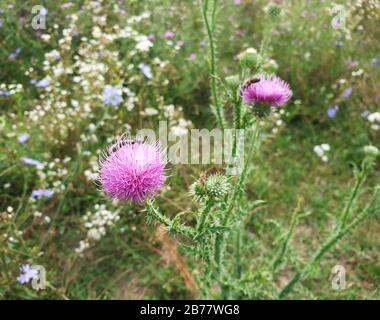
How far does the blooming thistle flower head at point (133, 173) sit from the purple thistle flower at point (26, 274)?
0.99m

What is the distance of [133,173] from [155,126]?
1722 mm

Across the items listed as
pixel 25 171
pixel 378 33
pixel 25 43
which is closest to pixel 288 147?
pixel 378 33

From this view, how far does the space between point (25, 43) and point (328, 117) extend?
2541mm

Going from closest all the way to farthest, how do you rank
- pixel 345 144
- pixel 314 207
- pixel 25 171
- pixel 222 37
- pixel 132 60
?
1. pixel 25 171
2. pixel 314 207
3. pixel 345 144
4. pixel 132 60
5. pixel 222 37

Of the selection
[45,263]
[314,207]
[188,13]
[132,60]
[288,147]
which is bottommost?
[45,263]

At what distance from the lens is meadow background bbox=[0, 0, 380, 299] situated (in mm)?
2545

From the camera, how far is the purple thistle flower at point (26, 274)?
2.21 metres

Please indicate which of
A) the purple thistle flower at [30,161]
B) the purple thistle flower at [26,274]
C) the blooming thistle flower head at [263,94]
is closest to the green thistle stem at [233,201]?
the blooming thistle flower head at [263,94]

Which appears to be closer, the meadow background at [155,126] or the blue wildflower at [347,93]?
the meadow background at [155,126]

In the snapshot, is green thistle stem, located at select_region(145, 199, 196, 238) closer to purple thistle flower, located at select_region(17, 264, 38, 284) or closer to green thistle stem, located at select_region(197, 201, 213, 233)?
green thistle stem, located at select_region(197, 201, 213, 233)

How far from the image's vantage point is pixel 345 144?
3.30 metres

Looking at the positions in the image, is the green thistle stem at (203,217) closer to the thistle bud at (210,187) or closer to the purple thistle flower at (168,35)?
the thistle bud at (210,187)

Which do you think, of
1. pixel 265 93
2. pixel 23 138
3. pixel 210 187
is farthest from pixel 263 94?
pixel 23 138
